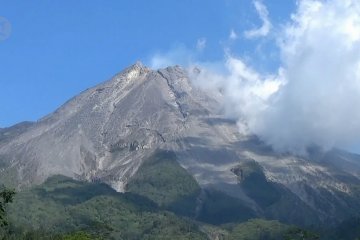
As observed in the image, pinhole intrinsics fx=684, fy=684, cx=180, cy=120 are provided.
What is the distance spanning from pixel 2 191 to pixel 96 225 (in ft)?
373

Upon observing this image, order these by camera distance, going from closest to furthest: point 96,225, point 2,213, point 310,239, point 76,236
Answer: point 2,213 < point 76,236 < point 310,239 < point 96,225

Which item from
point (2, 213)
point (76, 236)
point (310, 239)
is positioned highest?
point (310, 239)

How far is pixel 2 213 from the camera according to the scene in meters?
58.7

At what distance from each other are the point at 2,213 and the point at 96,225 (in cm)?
11442

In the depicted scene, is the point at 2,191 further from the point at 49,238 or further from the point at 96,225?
the point at 49,238

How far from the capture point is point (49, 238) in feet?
643

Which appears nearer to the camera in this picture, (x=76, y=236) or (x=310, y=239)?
(x=76, y=236)

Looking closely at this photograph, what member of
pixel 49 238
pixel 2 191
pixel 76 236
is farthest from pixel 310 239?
pixel 2 191

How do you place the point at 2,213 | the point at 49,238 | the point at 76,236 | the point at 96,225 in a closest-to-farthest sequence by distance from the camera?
the point at 2,213
the point at 76,236
the point at 96,225
the point at 49,238

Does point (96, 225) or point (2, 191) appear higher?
point (96, 225)

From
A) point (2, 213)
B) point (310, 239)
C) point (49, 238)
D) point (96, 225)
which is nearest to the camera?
point (2, 213)

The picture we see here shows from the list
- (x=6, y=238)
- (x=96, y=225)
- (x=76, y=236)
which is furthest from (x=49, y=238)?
(x=76, y=236)

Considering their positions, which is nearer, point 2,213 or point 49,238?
point 2,213

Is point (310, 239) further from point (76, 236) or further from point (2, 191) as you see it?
point (2, 191)
